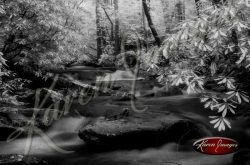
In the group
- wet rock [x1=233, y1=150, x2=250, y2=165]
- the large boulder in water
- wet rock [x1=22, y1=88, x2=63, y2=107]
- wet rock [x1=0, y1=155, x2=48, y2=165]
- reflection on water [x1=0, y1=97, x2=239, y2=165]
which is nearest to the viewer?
wet rock [x1=233, y1=150, x2=250, y2=165]

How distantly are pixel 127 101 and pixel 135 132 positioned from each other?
4.59m

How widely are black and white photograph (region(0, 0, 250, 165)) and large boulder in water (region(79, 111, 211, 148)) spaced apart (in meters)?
0.03

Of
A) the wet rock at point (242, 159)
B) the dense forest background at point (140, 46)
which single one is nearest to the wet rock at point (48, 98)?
the dense forest background at point (140, 46)

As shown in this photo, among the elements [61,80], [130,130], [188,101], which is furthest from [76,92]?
[130,130]

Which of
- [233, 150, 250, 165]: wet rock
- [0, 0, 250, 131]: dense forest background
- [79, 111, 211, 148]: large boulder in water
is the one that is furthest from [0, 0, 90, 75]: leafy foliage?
[233, 150, 250, 165]: wet rock

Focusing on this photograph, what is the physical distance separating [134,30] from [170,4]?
371 cm

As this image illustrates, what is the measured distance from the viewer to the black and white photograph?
3.18m

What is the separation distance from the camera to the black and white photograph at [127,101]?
318 centimetres

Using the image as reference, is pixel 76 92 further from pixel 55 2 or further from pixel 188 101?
pixel 188 101

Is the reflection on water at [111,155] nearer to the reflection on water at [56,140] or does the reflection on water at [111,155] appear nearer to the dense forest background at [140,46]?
the reflection on water at [56,140]

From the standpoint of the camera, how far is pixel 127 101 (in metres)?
11.7
